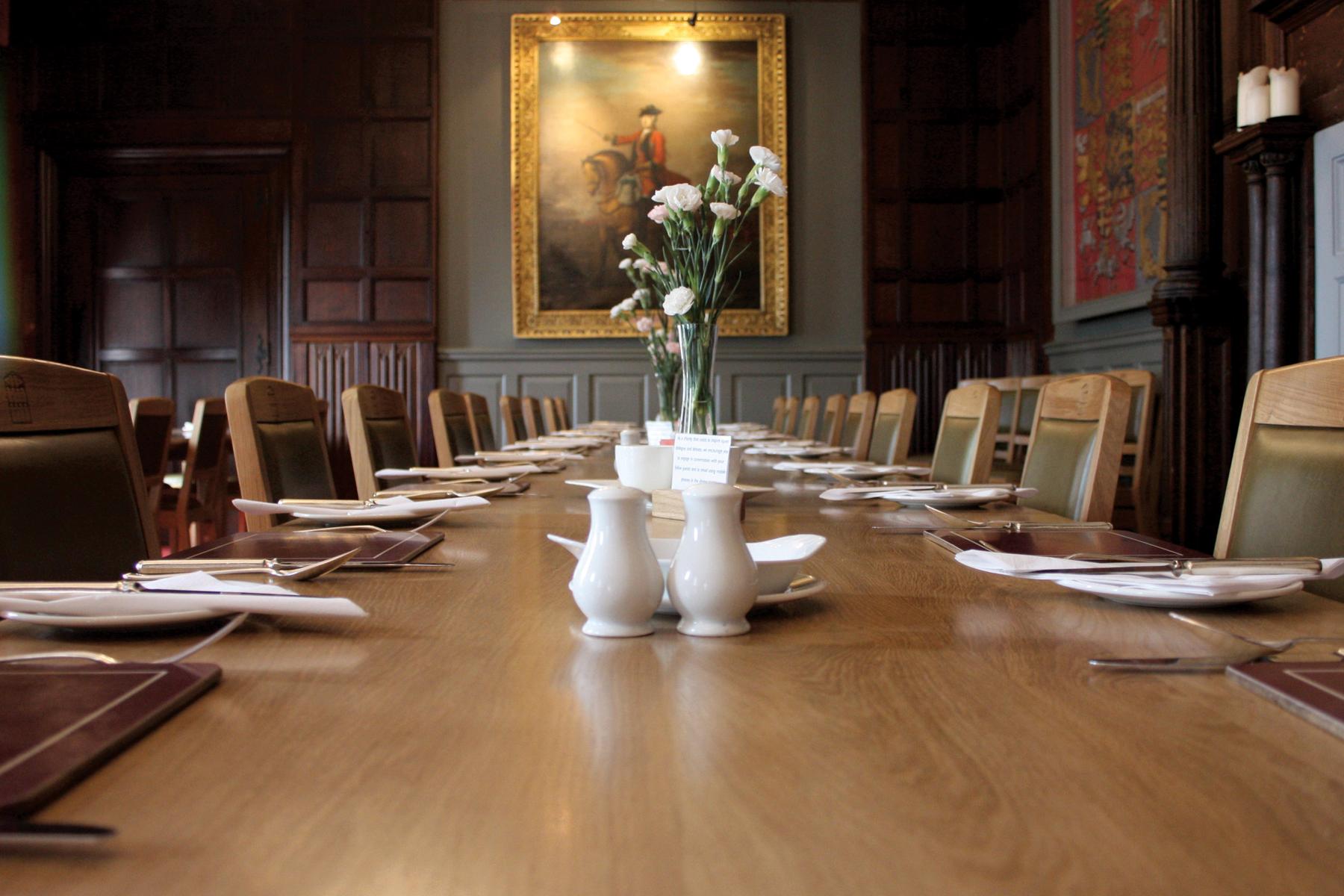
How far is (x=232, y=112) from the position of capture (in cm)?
723

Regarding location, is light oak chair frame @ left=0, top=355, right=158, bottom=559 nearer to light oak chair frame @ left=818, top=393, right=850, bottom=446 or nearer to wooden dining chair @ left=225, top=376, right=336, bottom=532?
wooden dining chair @ left=225, top=376, right=336, bottom=532

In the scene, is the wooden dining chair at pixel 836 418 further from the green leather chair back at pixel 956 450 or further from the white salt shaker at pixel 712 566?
the white salt shaker at pixel 712 566

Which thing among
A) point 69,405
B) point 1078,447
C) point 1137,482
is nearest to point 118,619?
point 69,405

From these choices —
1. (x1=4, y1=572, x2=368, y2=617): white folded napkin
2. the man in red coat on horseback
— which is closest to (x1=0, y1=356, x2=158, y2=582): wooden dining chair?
(x1=4, y1=572, x2=368, y2=617): white folded napkin

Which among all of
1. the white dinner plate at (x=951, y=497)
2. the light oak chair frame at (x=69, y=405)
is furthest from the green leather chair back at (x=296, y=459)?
the white dinner plate at (x=951, y=497)

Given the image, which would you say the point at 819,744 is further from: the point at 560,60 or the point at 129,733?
the point at 560,60

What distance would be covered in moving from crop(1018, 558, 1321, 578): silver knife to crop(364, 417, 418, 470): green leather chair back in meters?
1.85

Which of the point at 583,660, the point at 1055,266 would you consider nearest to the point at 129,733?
the point at 583,660

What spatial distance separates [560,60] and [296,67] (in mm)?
1771

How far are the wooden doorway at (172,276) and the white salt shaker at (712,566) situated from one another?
726 cm

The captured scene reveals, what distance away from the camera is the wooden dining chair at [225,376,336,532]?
1831mm

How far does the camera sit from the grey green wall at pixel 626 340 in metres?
7.34

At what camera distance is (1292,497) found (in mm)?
1374

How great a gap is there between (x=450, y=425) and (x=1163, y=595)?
3051 millimetres
